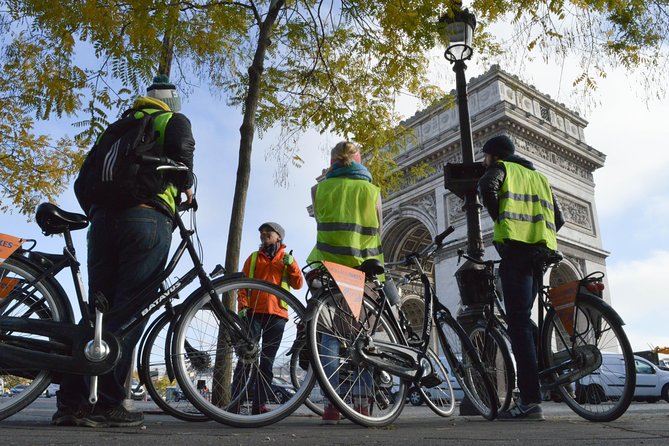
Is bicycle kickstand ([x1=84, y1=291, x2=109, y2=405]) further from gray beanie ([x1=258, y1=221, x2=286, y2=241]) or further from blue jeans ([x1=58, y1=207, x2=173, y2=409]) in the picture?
gray beanie ([x1=258, y1=221, x2=286, y2=241])

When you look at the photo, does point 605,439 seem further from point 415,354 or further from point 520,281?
point 520,281

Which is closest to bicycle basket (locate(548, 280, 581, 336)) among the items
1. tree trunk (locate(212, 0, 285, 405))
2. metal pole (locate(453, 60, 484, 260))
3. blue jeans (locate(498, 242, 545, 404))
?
blue jeans (locate(498, 242, 545, 404))

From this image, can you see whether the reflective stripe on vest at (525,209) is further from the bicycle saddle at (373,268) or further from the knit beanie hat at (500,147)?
the bicycle saddle at (373,268)

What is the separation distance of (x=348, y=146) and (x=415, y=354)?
148cm

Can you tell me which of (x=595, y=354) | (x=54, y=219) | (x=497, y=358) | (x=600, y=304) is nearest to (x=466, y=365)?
(x=497, y=358)

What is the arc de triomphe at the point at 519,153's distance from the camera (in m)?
22.9

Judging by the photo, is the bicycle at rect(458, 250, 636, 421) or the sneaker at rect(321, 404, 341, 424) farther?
the sneaker at rect(321, 404, 341, 424)

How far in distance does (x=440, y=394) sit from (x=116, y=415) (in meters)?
2.00

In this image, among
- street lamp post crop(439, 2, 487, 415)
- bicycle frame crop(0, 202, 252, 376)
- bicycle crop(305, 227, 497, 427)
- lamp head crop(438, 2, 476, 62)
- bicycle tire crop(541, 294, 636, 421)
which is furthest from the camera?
lamp head crop(438, 2, 476, 62)

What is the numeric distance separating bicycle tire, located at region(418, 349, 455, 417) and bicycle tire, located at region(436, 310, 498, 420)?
0.15 meters

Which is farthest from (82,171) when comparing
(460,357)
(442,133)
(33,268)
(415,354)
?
(442,133)

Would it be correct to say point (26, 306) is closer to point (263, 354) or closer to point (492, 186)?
point (263, 354)

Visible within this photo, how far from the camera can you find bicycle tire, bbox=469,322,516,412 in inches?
141

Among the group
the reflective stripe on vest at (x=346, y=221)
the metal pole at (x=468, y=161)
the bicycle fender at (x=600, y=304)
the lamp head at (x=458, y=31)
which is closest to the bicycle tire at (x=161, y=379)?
the reflective stripe on vest at (x=346, y=221)
